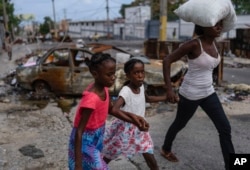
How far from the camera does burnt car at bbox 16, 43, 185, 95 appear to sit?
7.93 m

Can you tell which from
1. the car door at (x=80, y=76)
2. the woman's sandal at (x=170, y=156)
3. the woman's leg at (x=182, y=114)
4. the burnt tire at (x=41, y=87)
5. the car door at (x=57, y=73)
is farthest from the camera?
the burnt tire at (x=41, y=87)

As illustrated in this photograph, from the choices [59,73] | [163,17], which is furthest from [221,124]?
[163,17]

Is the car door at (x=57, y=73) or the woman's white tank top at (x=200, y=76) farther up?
the woman's white tank top at (x=200, y=76)

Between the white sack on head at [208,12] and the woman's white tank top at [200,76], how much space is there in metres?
0.23

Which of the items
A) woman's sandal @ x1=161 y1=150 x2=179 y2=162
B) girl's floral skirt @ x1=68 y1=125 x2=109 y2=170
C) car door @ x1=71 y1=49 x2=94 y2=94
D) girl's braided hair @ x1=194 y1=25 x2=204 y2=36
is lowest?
woman's sandal @ x1=161 y1=150 x2=179 y2=162

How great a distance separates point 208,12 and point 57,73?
563 centimetres

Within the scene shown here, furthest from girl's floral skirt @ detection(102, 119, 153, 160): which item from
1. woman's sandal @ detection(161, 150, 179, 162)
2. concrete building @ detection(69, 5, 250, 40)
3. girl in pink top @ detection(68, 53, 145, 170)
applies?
concrete building @ detection(69, 5, 250, 40)

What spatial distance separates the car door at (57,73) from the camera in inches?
323

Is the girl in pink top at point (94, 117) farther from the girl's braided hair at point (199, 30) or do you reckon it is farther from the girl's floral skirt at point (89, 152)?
the girl's braided hair at point (199, 30)

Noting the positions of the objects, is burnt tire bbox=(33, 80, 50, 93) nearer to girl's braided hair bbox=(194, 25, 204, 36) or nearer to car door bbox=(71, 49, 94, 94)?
car door bbox=(71, 49, 94, 94)

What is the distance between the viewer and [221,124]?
134 inches

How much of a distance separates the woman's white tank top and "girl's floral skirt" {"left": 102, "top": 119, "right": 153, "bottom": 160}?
2.61 feet

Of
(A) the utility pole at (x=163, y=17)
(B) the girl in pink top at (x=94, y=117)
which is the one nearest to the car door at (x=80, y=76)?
(B) the girl in pink top at (x=94, y=117)

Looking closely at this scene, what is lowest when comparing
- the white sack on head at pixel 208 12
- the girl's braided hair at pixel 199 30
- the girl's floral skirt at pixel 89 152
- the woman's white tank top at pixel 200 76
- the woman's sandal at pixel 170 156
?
the woman's sandal at pixel 170 156
